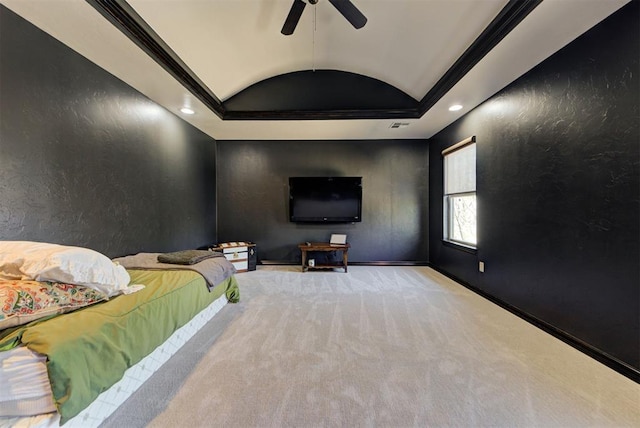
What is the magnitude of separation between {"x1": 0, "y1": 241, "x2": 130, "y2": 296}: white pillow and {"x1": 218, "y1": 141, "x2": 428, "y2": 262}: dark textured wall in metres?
3.28

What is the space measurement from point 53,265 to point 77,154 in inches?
51.9

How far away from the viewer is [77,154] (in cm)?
213

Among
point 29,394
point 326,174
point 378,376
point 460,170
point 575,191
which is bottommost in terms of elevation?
point 378,376

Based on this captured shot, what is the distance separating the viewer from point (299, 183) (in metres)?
4.60

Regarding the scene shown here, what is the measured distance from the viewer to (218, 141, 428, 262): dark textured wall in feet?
15.4

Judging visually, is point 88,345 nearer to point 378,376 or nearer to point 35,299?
point 35,299

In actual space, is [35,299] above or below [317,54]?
below

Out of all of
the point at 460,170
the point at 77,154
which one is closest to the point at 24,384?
the point at 77,154

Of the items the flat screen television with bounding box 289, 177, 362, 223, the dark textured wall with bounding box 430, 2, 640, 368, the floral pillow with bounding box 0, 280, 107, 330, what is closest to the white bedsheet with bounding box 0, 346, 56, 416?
the floral pillow with bounding box 0, 280, 107, 330

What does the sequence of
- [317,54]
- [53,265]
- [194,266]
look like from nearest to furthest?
[53,265] < [194,266] < [317,54]

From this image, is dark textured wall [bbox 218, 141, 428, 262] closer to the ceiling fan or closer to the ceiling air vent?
the ceiling air vent

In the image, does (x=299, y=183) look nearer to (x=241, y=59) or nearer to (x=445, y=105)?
(x=241, y=59)

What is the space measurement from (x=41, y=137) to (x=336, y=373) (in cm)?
265

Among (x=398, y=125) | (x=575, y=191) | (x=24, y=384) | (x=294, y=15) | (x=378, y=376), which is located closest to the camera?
(x=24, y=384)
